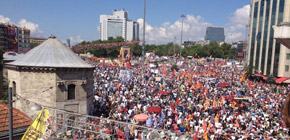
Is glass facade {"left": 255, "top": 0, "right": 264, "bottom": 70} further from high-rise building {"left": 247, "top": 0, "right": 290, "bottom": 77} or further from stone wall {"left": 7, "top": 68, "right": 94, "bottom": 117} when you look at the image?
stone wall {"left": 7, "top": 68, "right": 94, "bottom": 117}

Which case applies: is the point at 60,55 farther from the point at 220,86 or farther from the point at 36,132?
the point at 220,86

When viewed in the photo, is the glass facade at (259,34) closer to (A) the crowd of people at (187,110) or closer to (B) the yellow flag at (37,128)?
(A) the crowd of people at (187,110)

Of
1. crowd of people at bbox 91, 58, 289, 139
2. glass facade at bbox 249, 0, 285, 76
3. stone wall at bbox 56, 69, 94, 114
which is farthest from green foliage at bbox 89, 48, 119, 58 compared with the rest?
stone wall at bbox 56, 69, 94, 114

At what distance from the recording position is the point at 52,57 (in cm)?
2466

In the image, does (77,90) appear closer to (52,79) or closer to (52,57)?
(52,79)

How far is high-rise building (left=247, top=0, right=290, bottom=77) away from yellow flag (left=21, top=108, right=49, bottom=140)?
177ft

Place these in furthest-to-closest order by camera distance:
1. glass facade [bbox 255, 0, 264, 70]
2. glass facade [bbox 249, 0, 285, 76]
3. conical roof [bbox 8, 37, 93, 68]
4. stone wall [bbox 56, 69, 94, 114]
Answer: glass facade [bbox 255, 0, 264, 70], glass facade [bbox 249, 0, 285, 76], conical roof [bbox 8, 37, 93, 68], stone wall [bbox 56, 69, 94, 114]

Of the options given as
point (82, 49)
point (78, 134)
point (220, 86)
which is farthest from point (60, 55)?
point (82, 49)

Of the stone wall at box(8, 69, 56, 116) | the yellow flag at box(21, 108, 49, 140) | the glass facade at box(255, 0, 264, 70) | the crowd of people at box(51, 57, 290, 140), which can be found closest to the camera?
the yellow flag at box(21, 108, 49, 140)

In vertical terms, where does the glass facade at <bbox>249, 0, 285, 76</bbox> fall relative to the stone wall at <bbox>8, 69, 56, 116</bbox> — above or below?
above

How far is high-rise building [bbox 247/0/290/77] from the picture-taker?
61.8 metres

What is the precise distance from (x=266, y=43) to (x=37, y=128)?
64142 mm

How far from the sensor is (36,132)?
11.2m

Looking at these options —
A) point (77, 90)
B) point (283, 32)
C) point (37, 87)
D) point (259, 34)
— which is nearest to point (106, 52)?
point (259, 34)
